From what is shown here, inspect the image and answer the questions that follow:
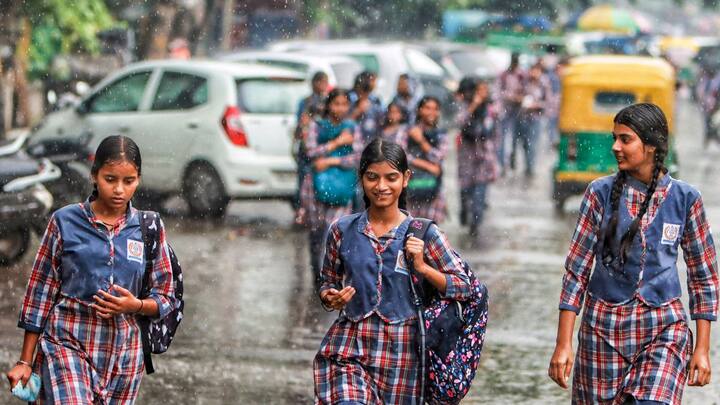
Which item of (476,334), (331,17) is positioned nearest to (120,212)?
(476,334)

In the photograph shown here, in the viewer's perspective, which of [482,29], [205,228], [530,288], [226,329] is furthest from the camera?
[482,29]

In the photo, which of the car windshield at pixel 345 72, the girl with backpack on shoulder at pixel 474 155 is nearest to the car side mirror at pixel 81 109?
the girl with backpack on shoulder at pixel 474 155

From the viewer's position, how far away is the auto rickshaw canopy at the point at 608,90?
49.5ft

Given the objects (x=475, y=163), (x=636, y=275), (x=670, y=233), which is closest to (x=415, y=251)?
(x=636, y=275)

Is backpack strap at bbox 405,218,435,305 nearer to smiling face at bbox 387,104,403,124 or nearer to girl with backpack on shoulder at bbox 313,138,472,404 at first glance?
girl with backpack on shoulder at bbox 313,138,472,404

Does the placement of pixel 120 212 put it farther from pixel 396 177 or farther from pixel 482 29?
pixel 482 29

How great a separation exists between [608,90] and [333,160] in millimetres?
6092

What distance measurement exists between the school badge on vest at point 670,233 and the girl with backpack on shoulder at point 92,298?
165cm

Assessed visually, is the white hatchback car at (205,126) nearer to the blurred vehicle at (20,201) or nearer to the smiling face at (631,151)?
the blurred vehicle at (20,201)

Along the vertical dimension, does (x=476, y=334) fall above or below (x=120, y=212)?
below

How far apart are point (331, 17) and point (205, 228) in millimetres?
25548

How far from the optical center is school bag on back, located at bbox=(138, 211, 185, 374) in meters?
4.94

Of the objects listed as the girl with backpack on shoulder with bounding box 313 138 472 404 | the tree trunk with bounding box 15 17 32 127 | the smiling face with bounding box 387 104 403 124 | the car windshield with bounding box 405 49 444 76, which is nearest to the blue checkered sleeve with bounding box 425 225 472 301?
the girl with backpack on shoulder with bounding box 313 138 472 404

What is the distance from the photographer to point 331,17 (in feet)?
128
